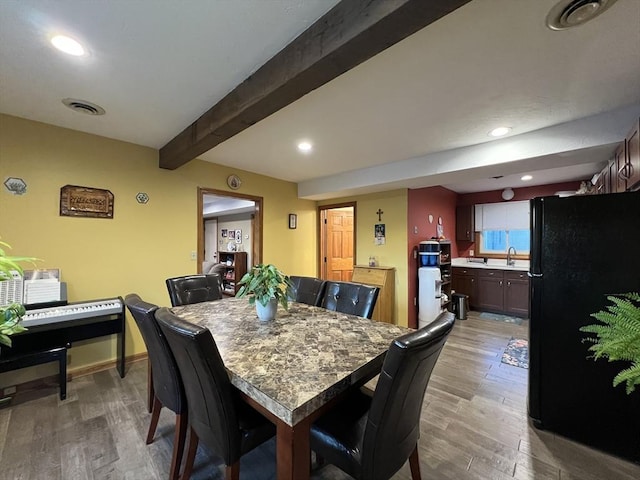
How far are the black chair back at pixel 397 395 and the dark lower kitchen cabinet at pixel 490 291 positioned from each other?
4764 millimetres

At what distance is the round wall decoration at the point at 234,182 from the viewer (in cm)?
400

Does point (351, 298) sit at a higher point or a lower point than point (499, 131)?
lower

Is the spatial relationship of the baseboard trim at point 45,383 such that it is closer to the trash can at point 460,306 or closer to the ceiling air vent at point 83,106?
the ceiling air vent at point 83,106

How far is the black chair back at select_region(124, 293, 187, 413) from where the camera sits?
147 cm

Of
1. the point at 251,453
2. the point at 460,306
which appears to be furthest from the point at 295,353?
the point at 460,306

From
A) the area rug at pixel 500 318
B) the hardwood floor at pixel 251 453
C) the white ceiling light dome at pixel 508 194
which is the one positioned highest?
the white ceiling light dome at pixel 508 194

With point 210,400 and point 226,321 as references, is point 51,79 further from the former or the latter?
point 210,400

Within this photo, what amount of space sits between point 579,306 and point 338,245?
4.08 meters

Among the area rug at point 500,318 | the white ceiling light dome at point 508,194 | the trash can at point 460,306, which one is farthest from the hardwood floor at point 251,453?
the white ceiling light dome at point 508,194

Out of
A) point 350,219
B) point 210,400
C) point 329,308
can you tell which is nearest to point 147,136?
point 329,308

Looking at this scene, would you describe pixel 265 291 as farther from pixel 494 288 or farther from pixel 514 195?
pixel 514 195

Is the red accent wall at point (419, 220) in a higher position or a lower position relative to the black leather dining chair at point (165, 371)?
higher

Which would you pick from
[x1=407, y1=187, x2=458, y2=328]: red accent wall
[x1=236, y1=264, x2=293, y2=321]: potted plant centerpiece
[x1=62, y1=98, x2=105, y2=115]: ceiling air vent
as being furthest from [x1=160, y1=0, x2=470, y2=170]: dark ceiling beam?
[x1=407, y1=187, x2=458, y2=328]: red accent wall

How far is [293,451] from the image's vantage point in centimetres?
97
